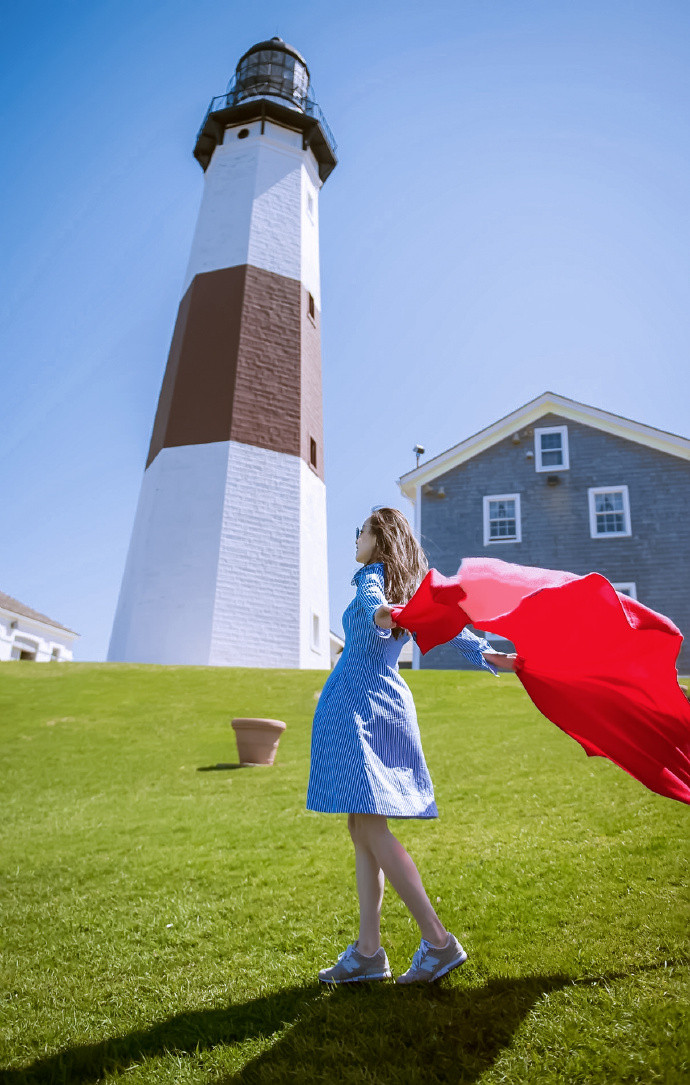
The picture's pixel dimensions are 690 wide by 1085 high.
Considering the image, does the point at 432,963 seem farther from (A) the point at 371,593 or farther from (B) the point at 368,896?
(A) the point at 371,593

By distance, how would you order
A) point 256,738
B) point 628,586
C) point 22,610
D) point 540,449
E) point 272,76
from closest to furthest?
point 256,738
point 628,586
point 540,449
point 272,76
point 22,610

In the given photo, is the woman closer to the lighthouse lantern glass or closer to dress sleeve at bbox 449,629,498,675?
dress sleeve at bbox 449,629,498,675

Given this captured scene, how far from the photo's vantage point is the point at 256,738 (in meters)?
10.9

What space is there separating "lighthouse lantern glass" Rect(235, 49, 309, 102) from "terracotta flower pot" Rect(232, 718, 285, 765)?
25.0 m

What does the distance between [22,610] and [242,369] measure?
21.3 m

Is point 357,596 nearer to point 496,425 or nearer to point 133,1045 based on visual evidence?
point 133,1045

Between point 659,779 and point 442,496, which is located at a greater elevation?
point 442,496

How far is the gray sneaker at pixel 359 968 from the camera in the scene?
3455mm

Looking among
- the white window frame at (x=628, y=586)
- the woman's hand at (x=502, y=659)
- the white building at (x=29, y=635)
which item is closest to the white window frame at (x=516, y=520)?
the white window frame at (x=628, y=586)

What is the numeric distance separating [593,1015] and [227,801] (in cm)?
621

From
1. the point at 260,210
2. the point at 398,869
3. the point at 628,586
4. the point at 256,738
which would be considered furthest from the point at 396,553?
the point at 260,210

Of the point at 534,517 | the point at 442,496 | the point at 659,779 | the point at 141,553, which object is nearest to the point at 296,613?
the point at 141,553

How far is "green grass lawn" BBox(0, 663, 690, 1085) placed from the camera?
2.91 metres

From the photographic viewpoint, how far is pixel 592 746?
3.70 meters
